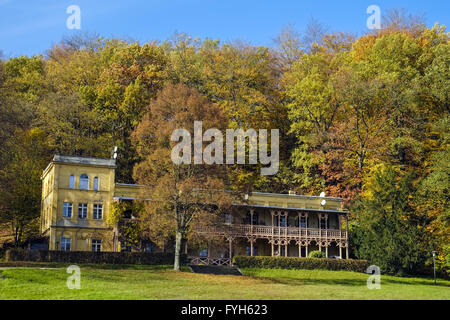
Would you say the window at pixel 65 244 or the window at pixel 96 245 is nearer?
the window at pixel 65 244

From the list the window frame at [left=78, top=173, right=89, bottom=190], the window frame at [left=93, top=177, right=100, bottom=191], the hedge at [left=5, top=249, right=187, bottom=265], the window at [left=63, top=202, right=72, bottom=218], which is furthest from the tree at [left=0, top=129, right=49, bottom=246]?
the hedge at [left=5, top=249, right=187, bottom=265]

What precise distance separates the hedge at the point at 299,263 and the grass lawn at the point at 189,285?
3.91 ft

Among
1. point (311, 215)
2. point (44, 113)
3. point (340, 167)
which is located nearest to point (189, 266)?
point (311, 215)

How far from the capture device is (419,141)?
58.6 metres

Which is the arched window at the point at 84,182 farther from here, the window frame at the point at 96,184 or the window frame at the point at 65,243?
the window frame at the point at 65,243

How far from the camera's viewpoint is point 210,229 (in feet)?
144

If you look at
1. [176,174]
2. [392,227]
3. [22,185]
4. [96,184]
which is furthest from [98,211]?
[392,227]

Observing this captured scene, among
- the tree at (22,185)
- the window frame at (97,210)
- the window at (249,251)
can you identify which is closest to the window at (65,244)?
the window frame at (97,210)

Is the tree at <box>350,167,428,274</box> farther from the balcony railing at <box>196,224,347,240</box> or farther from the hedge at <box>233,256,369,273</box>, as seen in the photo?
the balcony railing at <box>196,224,347,240</box>

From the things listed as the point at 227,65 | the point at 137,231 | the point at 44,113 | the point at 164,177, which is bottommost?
the point at 137,231

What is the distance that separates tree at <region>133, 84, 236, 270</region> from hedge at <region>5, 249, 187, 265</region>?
1675 mm

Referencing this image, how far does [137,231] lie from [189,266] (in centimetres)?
491

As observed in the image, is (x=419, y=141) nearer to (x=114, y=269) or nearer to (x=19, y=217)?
(x=114, y=269)

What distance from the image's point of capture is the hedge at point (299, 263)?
4744 cm
